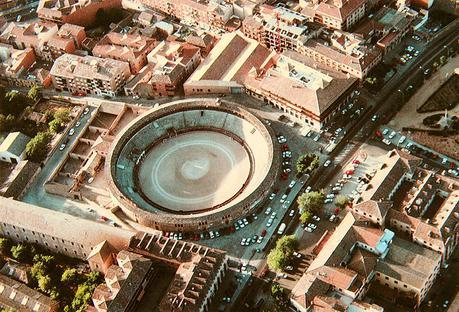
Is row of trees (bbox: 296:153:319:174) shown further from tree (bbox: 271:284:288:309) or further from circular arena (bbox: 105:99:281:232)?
tree (bbox: 271:284:288:309)

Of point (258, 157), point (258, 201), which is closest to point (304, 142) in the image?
point (258, 157)

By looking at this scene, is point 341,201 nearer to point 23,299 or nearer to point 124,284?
point 124,284

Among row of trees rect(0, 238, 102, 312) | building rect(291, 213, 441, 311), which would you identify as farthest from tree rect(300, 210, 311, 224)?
row of trees rect(0, 238, 102, 312)

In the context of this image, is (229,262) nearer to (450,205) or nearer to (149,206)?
(149,206)

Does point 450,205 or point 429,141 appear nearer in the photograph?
point 450,205

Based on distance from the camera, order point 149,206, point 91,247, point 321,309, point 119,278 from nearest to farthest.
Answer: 1. point 321,309
2. point 119,278
3. point 91,247
4. point 149,206

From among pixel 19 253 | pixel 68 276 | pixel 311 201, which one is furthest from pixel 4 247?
pixel 311 201
